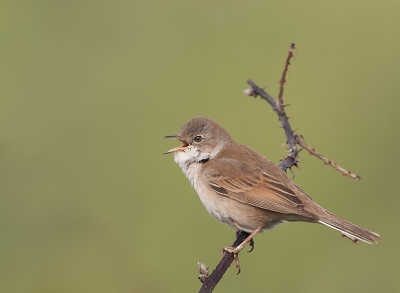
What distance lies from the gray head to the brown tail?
1372 mm

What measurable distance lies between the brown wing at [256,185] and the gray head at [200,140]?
215 mm

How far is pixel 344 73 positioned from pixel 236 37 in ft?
6.12

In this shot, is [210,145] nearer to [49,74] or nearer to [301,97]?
[301,97]

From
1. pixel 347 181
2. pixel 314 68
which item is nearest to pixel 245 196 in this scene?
pixel 347 181

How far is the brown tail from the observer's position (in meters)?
5.03

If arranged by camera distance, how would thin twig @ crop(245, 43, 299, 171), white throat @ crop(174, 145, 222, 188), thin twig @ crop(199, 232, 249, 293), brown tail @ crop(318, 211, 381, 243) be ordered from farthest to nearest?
white throat @ crop(174, 145, 222, 188) → thin twig @ crop(245, 43, 299, 171) → brown tail @ crop(318, 211, 381, 243) → thin twig @ crop(199, 232, 249, 293)

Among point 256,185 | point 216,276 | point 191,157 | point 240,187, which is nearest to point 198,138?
point 191,157

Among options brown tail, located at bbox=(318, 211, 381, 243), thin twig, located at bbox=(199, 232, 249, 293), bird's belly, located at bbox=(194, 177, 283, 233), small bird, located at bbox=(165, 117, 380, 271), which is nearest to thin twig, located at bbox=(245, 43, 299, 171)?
small bird, located at bbox=(165, 117, 380, 271)

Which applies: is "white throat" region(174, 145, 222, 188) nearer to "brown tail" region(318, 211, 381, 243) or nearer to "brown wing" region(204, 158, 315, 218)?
"brown wing" region(204, 158, 315, 218)

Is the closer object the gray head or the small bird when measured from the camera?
the small bird

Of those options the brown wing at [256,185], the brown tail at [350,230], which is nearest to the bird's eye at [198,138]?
the brown wing at [256,185]

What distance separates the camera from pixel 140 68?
10.2m

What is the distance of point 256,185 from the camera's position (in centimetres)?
570

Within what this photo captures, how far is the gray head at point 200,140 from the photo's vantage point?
A: 6172 millimetres
